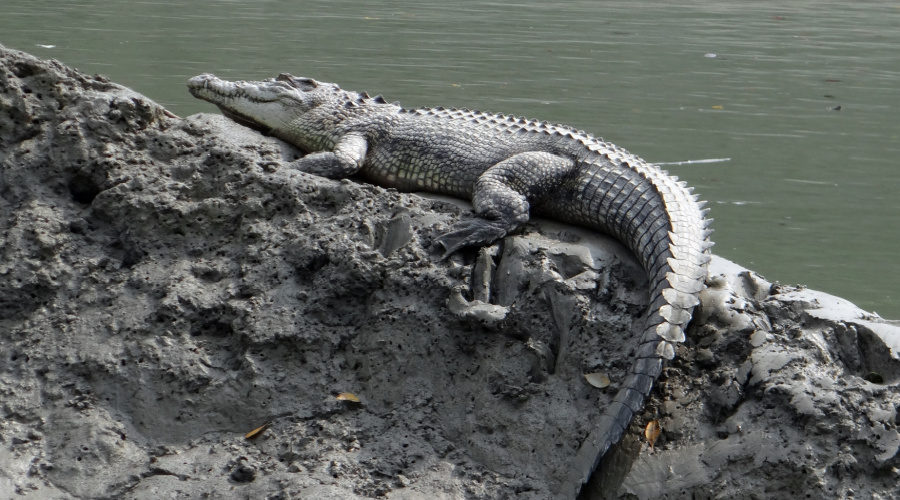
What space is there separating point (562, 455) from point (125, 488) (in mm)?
1548

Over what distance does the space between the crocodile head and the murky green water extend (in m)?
3.10

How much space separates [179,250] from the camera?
3916mm

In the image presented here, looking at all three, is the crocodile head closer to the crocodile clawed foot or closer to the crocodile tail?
the crocodile clawed foot

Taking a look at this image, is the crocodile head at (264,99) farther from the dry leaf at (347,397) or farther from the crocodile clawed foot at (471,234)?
the dry leaf at (347,397)

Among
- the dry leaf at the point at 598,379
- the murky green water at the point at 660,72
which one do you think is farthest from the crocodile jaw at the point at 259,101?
the murky green water at the point at 660,72

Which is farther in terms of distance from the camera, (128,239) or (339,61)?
(339,61)

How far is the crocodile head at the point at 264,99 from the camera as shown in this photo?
510 cm

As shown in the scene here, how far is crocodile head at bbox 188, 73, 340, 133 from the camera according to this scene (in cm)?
510

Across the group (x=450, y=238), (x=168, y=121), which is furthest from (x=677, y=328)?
(x=168, y=121)

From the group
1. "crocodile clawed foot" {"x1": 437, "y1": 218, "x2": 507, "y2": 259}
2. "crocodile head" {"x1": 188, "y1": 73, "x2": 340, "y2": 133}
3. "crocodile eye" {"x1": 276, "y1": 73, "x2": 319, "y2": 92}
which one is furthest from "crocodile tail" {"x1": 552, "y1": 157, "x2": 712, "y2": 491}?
"crocodile eye" {"x1": 276, "y1": 73, "x2": 319, "y2": 92}

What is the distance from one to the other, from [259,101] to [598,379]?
2.68 meters

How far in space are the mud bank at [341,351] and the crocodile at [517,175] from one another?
12cm

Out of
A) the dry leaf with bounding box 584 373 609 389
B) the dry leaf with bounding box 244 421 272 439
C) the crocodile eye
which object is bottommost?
the dry leaf with bounding box 244 421 272 439

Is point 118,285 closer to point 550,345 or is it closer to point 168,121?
point 168,121
